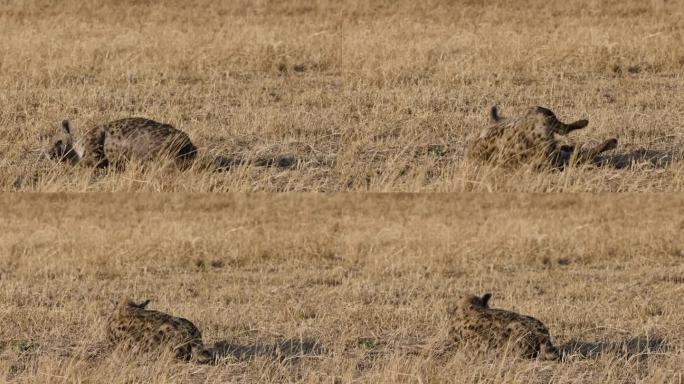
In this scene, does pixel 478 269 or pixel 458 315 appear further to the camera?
pixel 478 269

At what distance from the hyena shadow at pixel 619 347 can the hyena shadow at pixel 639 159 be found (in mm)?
2177

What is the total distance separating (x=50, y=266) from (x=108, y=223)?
542 centimetres

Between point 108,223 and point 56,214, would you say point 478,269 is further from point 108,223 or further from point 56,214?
point 56,214

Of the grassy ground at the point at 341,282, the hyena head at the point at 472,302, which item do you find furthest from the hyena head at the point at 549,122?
the hyena head at the point at 472,302

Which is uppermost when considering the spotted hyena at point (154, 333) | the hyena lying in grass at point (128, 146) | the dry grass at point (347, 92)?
the hyena lying in grass at point (128, 146)

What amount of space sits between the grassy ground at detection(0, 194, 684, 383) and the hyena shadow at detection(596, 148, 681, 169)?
1.35m

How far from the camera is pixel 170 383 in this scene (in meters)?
9.13

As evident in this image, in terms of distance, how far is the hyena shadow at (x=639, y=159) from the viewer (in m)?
12.7

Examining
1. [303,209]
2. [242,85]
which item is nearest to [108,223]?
[303,209]

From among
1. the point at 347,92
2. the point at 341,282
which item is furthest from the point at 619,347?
the point at 347,92

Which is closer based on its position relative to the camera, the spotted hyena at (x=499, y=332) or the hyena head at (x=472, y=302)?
the spotted hyena at (x=499, y=332)

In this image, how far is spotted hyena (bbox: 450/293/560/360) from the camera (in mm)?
9945

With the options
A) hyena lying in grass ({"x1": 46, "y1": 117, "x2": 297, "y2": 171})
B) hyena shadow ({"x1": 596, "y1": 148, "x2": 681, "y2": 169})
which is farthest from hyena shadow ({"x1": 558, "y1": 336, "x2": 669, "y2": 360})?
hyena lying in grass ({"x1": 46, "y1": 117, "x2": 297, "y2": 171})

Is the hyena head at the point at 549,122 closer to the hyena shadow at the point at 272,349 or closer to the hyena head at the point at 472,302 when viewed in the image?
the hyena head at the point at 472,302
